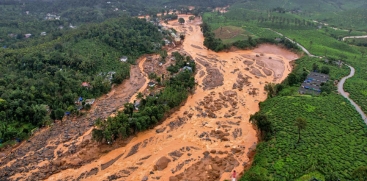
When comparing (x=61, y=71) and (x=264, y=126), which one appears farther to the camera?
(x=61, y=71)

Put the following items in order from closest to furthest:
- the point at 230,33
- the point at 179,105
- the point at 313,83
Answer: the point at 179,105 → the point at 313,83 → the point at 230,33

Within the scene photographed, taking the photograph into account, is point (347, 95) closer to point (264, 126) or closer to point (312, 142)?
point (312, 142)

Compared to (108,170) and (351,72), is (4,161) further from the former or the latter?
(351,72)

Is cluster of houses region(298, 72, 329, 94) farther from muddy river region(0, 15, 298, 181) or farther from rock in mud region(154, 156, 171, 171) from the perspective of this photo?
rock in mud region(154, 156, 171, 171)

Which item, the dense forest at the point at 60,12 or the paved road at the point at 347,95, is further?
the dense forest at the point at 60,12

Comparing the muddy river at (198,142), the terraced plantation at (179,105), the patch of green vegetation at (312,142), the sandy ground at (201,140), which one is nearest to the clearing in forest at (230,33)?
the terraced plantation at (179,105)

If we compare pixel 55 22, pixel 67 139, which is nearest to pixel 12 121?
pixel 67 139

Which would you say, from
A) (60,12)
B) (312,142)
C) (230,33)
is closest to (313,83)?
(312,142)

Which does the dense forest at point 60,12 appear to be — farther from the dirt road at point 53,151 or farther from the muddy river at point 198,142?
the muddy river at point 198,142
